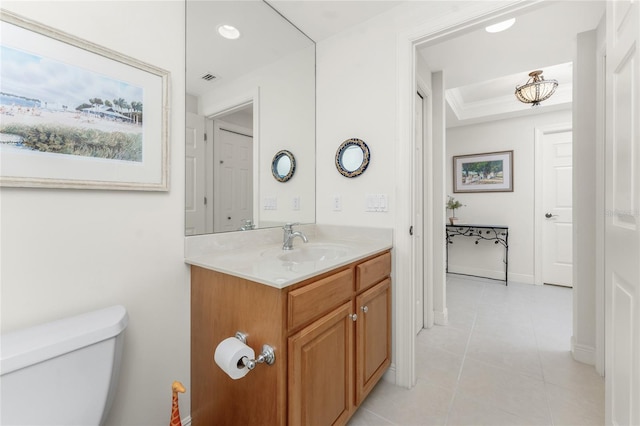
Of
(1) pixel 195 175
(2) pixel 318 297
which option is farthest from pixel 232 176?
(2) pixel 318 297

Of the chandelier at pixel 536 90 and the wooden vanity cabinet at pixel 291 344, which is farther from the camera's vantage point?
the chandelier at pixel 536 90

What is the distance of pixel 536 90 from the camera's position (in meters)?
2.88

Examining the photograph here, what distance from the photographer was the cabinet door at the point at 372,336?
143 centimetres

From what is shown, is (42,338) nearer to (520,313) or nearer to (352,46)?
(352,46)

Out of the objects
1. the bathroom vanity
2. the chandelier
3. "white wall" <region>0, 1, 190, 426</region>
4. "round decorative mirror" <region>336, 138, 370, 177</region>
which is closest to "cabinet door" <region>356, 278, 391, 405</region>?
the bathroom vanity

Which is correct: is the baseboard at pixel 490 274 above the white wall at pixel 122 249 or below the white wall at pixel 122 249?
below

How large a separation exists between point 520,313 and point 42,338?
363 cm

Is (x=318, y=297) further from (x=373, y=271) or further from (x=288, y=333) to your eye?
(x=373, y=271)

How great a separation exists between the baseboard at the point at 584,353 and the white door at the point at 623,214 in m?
1.09

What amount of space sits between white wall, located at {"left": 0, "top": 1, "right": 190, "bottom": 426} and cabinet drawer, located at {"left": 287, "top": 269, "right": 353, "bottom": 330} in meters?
0.65

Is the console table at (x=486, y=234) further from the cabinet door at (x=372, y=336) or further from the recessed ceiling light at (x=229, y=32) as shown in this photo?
the recessed ceiling light at (x=229, y=32)

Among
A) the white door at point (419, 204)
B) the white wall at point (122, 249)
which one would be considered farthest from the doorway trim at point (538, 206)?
the white wall at point (122, 249)

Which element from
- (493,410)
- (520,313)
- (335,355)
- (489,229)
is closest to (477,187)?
(489,229)

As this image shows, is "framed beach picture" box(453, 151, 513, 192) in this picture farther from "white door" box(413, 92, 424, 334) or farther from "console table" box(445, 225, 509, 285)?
"white door" box(413, 92, 424, 334)
